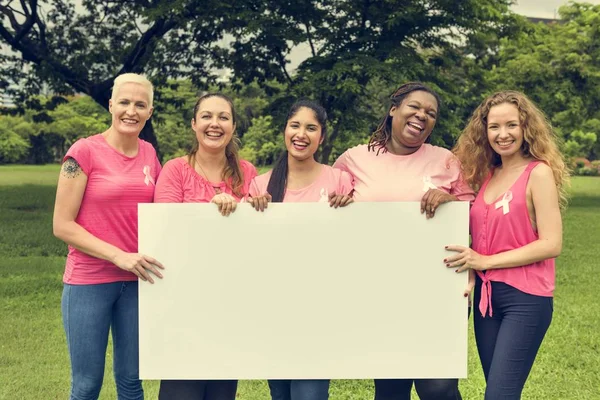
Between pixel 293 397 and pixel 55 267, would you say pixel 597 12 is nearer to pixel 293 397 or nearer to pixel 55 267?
pixel 55 267

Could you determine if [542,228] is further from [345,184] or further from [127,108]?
[127,108]

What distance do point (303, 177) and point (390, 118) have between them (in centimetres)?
53

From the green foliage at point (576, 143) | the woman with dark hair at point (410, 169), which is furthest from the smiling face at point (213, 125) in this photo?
the green foliage at point (576, 143)

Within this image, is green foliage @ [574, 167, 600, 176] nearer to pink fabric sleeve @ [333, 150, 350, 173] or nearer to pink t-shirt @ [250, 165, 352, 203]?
pink fabric sleeve @ [333, 150, 350, 173]

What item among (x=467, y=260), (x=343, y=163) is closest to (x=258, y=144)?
(x=343, y=163)

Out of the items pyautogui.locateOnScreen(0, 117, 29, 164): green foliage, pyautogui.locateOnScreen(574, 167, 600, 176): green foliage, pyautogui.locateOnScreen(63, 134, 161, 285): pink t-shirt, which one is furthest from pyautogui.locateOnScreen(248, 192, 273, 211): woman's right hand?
pyautogui.locateOnScreen(0, 117, 29, 164): green foliage

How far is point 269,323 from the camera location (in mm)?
3018

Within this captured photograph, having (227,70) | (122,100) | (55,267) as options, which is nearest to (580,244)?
(227,70)

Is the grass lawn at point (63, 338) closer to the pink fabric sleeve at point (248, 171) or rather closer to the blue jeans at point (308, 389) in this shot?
the blue jeans at point (308, 389)

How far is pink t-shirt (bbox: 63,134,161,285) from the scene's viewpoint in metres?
2.89

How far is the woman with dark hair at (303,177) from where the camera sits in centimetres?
300

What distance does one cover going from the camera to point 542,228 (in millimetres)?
2744

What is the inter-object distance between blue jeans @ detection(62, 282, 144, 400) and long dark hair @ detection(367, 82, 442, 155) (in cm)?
132

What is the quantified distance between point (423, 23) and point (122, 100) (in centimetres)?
1064
